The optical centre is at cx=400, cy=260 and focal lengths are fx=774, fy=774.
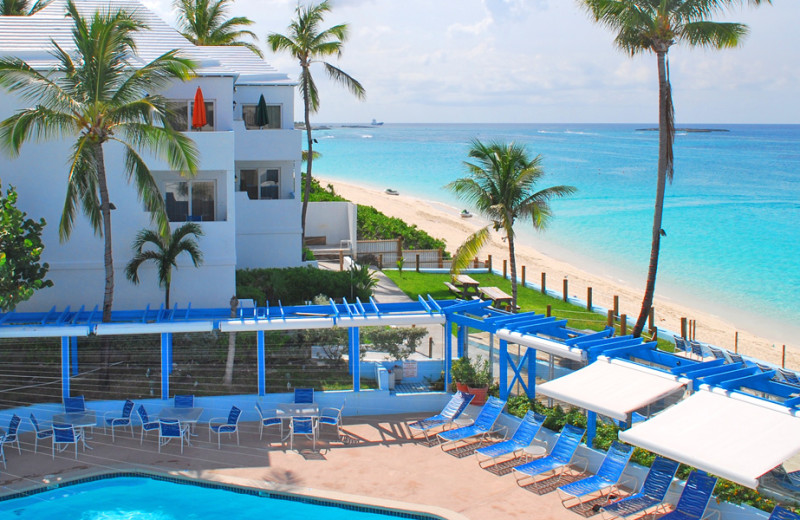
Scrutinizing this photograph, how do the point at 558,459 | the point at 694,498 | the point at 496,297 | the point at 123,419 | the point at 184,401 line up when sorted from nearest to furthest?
the point at 694,498, the point at 558,459, the point at 123,419, the point at 184,401, the point at 496,297

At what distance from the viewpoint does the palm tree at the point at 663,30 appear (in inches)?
791

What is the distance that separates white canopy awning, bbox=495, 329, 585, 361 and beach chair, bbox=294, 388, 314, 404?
444 cm

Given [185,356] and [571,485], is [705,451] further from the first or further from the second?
[185,356]

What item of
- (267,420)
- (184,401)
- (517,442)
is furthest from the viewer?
(267,420)

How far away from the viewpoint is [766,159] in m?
142

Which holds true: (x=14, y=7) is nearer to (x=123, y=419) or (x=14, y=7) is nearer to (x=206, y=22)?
(x=206, y=22)

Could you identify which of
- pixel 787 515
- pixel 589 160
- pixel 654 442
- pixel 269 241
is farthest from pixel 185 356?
A: pixel 589 160

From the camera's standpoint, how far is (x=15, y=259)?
55.9 feet

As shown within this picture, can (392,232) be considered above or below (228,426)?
above

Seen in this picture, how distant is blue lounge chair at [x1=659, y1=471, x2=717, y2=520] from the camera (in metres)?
12.4

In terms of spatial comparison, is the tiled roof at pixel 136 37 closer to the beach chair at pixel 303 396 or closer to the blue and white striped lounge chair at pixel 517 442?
the beach chair at pixel 303 396

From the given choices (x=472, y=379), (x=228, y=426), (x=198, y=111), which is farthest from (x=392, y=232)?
(x=228, y=426)

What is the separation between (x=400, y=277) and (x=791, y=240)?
128 ft

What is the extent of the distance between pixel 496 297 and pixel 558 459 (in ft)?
45.9
